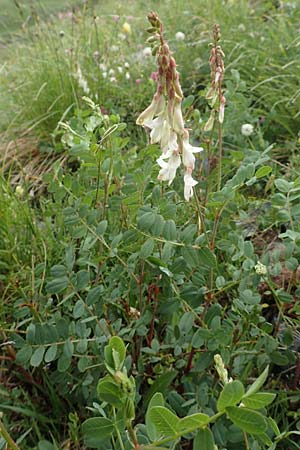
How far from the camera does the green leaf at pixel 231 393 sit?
0.66m

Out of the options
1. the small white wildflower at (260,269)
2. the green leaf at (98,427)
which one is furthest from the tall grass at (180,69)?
the green leaf at (98,427)

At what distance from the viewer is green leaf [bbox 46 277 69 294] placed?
1.20 metres

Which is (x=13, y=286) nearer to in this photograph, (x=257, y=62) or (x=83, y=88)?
(x=83, y=88)

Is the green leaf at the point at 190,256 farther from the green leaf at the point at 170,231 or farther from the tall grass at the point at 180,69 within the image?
the tall grass at the point at 180,69

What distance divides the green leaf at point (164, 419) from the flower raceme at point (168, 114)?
0.45 meters

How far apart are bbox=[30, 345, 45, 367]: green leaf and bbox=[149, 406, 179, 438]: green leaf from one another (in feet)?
1.59

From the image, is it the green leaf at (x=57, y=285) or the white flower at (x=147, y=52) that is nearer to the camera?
the green leaf at (x=57, y=285)

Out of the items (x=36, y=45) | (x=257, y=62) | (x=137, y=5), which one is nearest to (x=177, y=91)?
(x=257, y=62)

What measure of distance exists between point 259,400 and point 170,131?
49 centimetres

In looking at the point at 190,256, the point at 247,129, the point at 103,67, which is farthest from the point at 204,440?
the point at 103,67

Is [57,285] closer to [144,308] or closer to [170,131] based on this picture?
[144,308]

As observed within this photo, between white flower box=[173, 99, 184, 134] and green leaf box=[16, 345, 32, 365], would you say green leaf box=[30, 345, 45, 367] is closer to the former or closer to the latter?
green leaf box=[16, 345, 32, 365]

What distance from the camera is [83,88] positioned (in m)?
2.76

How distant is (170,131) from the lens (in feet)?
3.28
